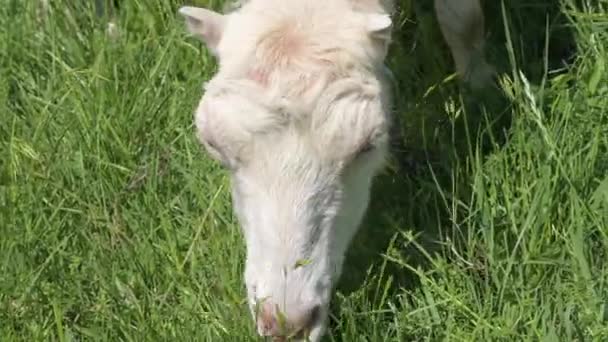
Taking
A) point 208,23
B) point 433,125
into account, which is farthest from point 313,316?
point 433,125

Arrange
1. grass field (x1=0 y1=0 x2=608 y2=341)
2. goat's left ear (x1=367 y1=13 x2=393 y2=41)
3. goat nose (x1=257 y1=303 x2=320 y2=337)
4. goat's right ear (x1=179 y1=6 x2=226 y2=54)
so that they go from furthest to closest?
grass field (x1=0 y1=0 x2=608 y2=341), goat's right ear (x1=179 y1=6 x2=226 y2=54), goat's left ear (x1=367 y1=13 x2=393 y2=41), goat nose (x1=257 y1=303 x2=320 y2=337)

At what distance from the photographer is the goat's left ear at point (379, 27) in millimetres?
3873

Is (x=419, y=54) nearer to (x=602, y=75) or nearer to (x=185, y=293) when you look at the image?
(x=602, y=75)

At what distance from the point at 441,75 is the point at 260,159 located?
76.1 inches

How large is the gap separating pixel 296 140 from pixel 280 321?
484 mm

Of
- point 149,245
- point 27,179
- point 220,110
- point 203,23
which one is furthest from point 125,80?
point 220,110

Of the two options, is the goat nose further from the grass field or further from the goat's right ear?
the goat's right ear

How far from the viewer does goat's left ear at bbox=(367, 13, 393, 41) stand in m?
3.87

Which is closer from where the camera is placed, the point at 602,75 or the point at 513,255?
the point at 513,255

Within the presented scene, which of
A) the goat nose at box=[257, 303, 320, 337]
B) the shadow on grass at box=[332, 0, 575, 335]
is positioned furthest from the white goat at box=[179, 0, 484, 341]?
the shadow on grass at box=[332, 0, 575, 335]

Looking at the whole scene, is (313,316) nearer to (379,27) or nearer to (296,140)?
(296,140)

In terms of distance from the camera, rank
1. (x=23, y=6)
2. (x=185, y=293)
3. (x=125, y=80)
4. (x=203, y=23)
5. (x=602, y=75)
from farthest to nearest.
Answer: (x=23, y=6) → (x=125, y=80) → (x=602, y=75) → (x=185, y=293) → (x=203, y=23)

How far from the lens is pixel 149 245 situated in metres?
4.63

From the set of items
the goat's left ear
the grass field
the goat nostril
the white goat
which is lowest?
the grass field
